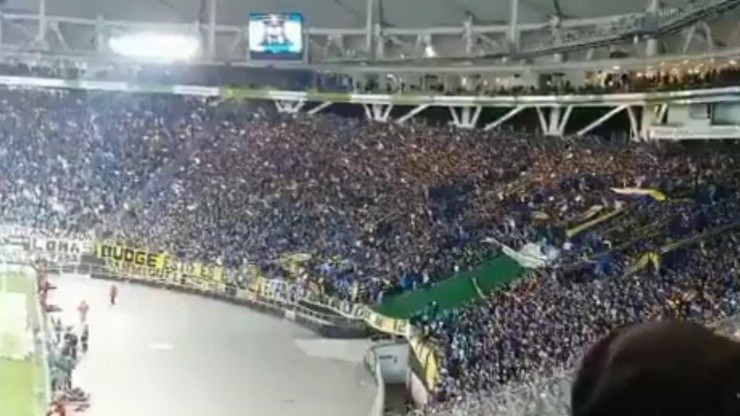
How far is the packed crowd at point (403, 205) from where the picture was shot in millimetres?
16484

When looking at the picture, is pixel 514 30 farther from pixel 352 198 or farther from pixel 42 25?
pixel 42 25

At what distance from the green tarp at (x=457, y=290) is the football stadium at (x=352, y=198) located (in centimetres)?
7

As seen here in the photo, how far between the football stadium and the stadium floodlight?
3.5 inches

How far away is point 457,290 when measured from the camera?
21.4 metres

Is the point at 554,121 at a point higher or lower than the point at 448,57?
lower

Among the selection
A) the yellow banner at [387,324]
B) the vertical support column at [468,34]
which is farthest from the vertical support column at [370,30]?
the yellow banner at [387,324]

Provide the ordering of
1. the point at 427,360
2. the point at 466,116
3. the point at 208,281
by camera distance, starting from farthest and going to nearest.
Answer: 1. the point at 466,116
2. the point at 208,281
3. the point at 427,360

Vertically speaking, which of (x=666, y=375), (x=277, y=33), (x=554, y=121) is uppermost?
(x=277, y=33)

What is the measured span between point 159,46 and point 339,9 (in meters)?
5.29

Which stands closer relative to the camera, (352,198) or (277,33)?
(352,198)

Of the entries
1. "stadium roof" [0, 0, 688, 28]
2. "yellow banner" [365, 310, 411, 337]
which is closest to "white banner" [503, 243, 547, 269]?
"yellow banner" [365, 310, 411, 337]

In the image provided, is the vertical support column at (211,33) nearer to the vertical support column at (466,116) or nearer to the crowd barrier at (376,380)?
the vertical support column at (466,116)

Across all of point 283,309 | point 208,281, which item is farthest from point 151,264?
point 283,309

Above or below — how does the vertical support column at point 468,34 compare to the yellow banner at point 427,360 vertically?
above
